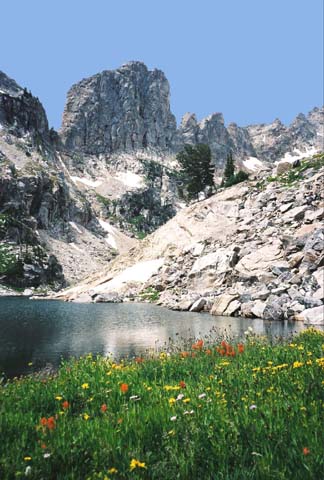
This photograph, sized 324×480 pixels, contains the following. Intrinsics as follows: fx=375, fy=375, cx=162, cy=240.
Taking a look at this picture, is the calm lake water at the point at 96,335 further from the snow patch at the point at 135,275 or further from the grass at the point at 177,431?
the snow patch at the point at 135,275

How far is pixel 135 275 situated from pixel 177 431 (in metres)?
64.0

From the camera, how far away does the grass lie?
15.3 ft

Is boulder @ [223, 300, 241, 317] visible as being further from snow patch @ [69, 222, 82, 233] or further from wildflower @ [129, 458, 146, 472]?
snow patch @ [69, 222, 82, 233]

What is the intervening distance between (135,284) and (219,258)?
1865 cm

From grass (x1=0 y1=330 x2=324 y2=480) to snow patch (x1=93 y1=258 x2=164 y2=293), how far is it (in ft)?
189

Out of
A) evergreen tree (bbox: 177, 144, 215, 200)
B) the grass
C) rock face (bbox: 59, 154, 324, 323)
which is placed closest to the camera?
the grass

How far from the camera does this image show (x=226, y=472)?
448 cm

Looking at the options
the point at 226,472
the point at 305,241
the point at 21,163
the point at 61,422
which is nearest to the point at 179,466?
the point at 226,472

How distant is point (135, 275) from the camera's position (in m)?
69.4

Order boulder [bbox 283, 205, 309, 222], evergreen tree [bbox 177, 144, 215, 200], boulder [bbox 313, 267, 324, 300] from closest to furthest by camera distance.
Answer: boulder [bbox 313, 267, 324, 300]
boulder [bbox 283, 205, 309, 222]
evergreen tree [bbox 177, 144, 215, 200]

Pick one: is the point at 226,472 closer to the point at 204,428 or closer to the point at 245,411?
the point at 204,428

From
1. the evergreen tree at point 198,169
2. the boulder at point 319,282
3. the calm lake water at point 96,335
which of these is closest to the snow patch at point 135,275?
the calm lake water at point 96,335

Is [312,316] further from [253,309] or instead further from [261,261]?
[261,261]

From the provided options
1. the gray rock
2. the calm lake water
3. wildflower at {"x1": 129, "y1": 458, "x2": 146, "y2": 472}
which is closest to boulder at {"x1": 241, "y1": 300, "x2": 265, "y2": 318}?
the calm lake water
